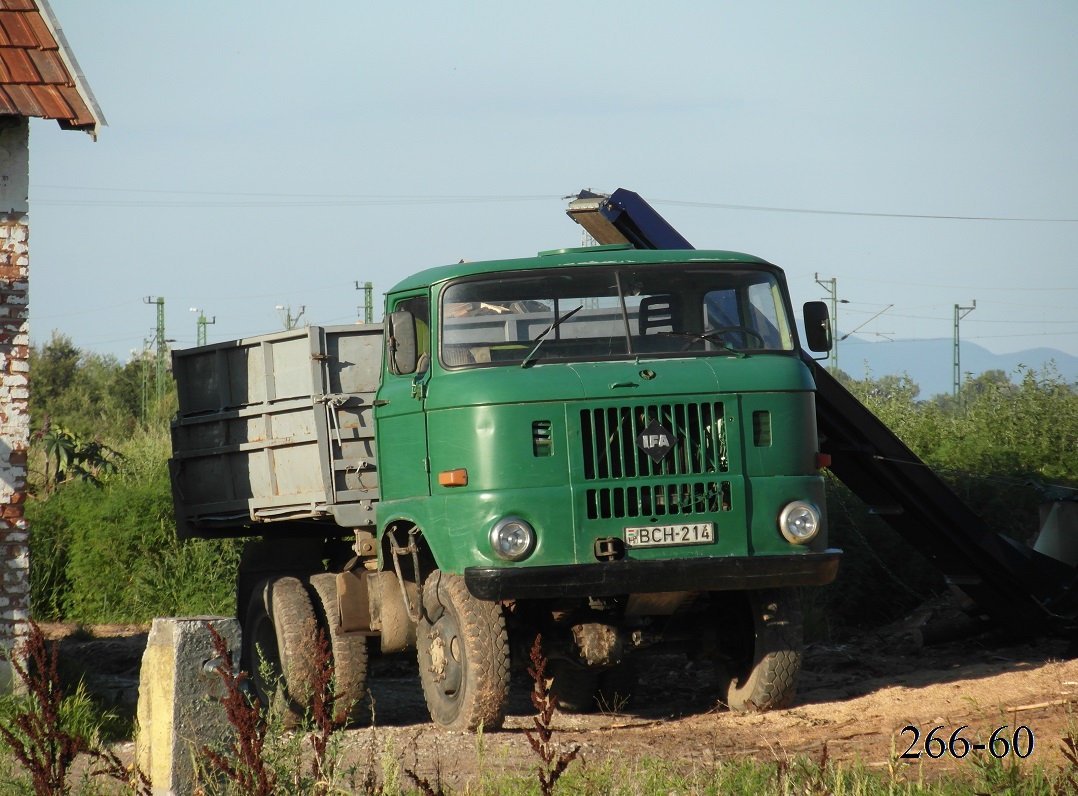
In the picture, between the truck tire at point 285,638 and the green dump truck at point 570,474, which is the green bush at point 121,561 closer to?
the truck tire at point 285,638

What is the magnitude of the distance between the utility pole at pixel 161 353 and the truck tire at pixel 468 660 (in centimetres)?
3072

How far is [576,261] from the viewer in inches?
317

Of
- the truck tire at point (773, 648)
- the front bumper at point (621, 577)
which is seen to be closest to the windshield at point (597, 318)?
the front bumper at point (621, 577)

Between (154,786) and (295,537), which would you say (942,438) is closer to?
(295,537)

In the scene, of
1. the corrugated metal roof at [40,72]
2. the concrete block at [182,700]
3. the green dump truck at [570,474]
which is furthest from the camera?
the corrugated metal roof at [40,72]

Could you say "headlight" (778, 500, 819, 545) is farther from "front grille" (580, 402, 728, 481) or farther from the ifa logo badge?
the ifa logo badge

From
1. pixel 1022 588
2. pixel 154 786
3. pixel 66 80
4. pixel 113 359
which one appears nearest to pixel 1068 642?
pixel 1022 588

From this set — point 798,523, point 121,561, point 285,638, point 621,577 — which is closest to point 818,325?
point 798,523

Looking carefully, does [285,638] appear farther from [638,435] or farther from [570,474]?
[638,435]

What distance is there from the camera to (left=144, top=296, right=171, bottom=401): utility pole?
38500 millimetres

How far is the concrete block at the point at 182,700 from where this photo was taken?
18.3 ft

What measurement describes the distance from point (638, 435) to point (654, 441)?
9 cm

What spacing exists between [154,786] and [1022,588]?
7.31 m

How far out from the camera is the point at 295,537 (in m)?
10.5
